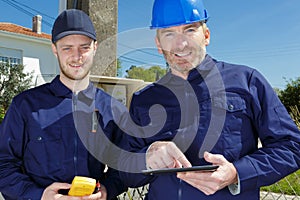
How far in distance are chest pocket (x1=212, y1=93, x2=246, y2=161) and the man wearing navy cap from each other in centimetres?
51

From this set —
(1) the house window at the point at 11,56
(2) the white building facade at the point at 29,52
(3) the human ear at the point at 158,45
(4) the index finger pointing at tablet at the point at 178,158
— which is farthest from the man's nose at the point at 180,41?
(1) the house window at the point at 11,56

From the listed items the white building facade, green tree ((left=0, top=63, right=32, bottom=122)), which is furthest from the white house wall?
green tree ((left=0, top=63, right=32, bottom=122))

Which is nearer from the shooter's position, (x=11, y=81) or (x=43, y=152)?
(x=43, y=152)

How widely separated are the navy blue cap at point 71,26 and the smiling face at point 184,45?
389 mm

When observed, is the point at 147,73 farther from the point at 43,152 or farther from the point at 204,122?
the point at 43,152

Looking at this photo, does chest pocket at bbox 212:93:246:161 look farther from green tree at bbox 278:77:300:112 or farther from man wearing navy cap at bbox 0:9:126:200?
green tree at bbox 278:77:300:112

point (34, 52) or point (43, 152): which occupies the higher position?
point (34, 52)

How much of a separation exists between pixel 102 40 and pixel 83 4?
0.25 metres

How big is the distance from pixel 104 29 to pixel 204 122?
112 cm

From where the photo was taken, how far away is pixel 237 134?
125 centimetres

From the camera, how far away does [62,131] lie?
1.48 meters

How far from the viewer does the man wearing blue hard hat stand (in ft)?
3.80

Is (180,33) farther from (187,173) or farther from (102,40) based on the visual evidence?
(102,40)

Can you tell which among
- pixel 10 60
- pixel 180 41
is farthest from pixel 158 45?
pixel 10 60
